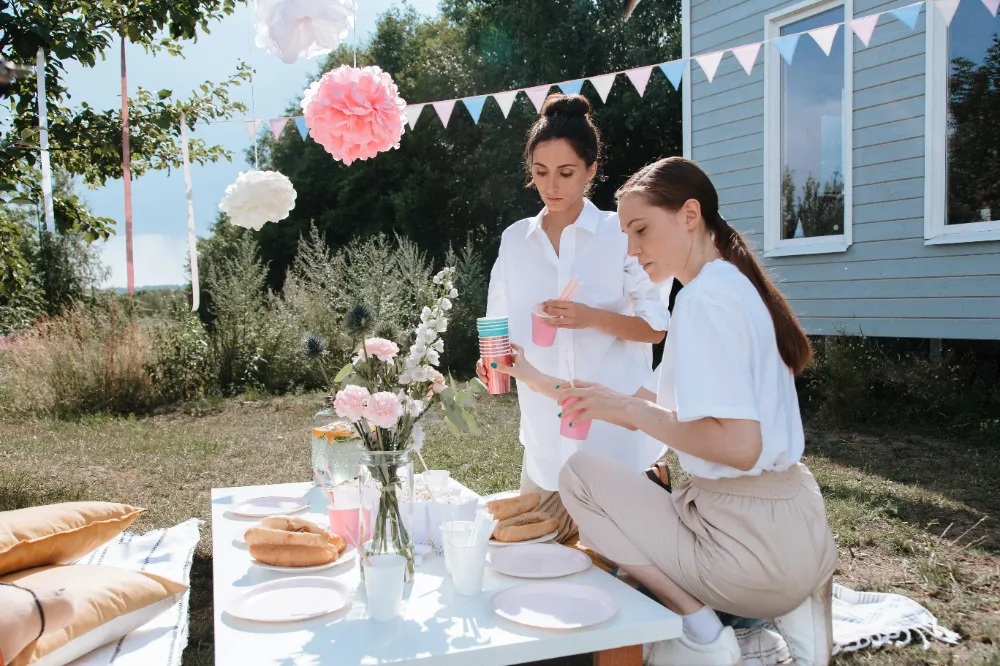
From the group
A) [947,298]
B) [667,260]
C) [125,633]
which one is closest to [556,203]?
[667,260]

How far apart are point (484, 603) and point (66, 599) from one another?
1037 millimetres

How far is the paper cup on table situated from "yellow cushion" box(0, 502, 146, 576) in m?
1.05

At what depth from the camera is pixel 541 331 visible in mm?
2752

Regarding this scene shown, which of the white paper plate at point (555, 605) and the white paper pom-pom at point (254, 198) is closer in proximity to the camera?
the white paper plate at point (555, 605)

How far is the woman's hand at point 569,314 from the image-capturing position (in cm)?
264

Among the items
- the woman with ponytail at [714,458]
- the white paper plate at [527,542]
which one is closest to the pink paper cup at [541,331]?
the woman with ponytail at [714,458]

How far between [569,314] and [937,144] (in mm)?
4944

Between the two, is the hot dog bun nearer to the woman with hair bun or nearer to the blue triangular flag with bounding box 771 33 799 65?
the woman with hair bun

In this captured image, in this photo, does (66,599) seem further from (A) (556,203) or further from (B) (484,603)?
(A) (556,203)

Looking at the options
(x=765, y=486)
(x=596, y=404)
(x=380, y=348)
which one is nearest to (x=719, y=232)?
(x=596, y=404)

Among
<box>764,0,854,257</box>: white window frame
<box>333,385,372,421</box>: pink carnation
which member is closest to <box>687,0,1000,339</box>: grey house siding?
<box>764,0,854,257</box>: white window frame

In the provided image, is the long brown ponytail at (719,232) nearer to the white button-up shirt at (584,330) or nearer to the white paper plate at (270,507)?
the white button-up shirt at (584,330)

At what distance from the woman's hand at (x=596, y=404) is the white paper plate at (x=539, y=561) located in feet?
1.33

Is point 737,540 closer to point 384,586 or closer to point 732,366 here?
point 732,366
